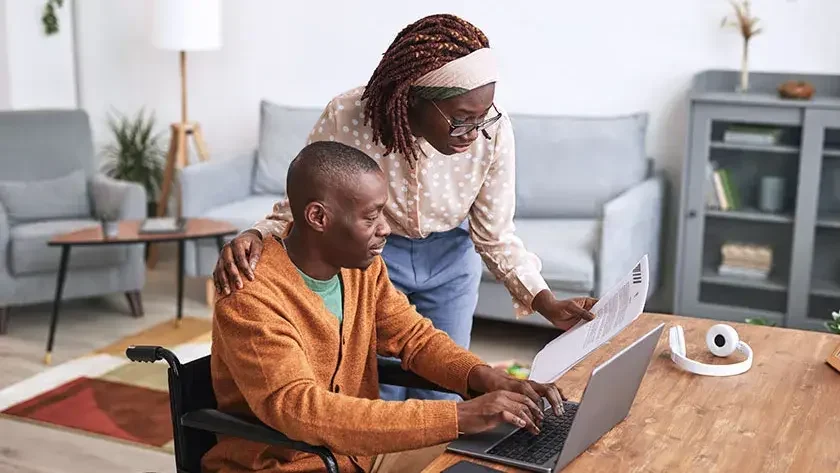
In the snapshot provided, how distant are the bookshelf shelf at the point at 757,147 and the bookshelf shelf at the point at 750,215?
246mm

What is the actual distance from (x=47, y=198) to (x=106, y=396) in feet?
4.40

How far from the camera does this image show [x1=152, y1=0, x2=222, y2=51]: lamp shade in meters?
4.89

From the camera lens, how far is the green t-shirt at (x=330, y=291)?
1710 millimetres

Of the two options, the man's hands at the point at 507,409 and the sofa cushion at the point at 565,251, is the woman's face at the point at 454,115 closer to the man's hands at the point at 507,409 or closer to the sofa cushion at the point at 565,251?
the man's hands at the point at 507,409

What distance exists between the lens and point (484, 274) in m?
4.00

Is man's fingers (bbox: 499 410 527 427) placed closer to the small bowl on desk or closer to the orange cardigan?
the orange cardigan

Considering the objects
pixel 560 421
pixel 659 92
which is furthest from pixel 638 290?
A: pixel 659 92

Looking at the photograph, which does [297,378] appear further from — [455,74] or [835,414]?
[835,414]

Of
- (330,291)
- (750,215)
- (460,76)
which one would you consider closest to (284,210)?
(330,291)

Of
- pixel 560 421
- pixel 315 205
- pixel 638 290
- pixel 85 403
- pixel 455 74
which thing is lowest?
pixel 85 403

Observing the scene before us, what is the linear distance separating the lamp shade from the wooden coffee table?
1.00m

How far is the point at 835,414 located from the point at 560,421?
0.43 m

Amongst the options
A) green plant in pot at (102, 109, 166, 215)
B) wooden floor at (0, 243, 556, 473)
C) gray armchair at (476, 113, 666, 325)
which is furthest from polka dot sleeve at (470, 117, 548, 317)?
green plant in pot at (102, 109, 166, 215)

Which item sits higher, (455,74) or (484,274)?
(455,74)
